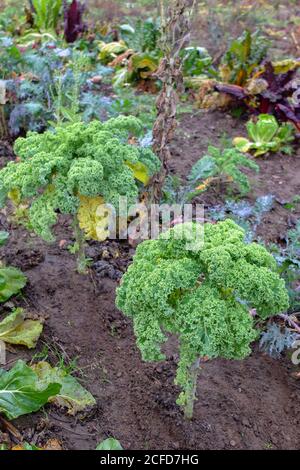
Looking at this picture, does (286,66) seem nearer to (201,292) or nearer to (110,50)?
(110,50)

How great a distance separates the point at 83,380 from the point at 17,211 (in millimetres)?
1687

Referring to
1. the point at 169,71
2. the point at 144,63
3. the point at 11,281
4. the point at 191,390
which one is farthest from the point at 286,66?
the point at 191,390

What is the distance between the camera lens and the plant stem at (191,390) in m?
2.41

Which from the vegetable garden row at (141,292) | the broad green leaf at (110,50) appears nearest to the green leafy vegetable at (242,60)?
the vegetable garden row at (141,292)

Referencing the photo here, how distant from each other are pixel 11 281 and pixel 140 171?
1.10 m

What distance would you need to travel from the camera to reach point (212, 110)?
621 cm

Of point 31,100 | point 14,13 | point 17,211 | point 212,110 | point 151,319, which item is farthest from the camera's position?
point 14,13

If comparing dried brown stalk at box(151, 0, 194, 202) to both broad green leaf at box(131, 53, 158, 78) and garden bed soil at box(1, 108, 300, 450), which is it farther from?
broad green leaf at box(131, 53, 158, 78)

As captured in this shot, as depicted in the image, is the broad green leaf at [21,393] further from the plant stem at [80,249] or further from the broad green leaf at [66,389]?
the plant stem at [80,249]

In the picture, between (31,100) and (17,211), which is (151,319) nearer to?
(17,211)

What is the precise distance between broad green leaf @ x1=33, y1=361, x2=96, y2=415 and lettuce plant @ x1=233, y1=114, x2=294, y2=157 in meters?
3.42

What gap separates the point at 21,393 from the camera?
8.13ft

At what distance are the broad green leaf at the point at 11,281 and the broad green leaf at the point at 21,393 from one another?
707mm
